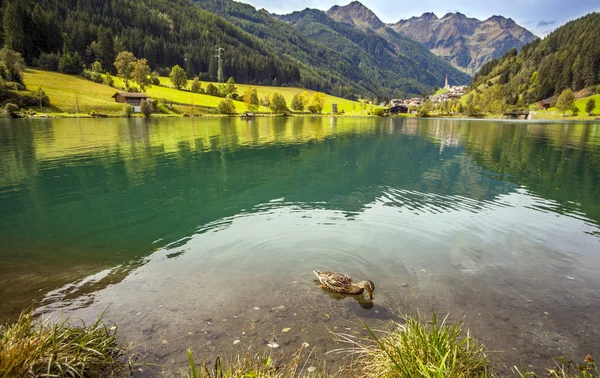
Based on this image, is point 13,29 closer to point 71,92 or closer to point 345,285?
point 71,92

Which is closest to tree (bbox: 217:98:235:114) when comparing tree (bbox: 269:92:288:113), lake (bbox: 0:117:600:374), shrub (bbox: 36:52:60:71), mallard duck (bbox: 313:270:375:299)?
tree (bbox: 269:92:288:113)

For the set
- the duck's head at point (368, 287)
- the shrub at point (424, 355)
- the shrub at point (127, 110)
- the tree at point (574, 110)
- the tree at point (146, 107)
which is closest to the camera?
the shrub at point (424, 355)

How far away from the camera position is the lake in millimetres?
8469

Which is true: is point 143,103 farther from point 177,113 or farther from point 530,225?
point 530,225

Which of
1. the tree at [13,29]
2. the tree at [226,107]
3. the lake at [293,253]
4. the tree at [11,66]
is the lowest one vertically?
the lake at [293,253]

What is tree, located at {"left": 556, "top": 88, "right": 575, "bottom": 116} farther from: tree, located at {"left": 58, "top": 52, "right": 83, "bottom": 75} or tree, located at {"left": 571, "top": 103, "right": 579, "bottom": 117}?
tree, located at {"left": 58, "top": 52, "right": 83, "bottom": 75}

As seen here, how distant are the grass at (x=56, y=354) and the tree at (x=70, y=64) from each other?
193 m

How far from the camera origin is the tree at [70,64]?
152000mm

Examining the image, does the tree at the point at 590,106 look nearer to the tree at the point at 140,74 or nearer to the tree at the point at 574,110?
the tree at the point at 574,110

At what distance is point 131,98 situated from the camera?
14088cm

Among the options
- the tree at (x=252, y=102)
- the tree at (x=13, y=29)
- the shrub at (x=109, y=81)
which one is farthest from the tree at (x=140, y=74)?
the tree at (x=252, y=102)

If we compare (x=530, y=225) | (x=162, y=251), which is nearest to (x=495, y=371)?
(x=162, y=251)

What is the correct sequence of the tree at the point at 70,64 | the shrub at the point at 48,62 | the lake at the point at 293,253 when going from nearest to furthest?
the lake at the point at 293,253 → the shrub at the point at 48,62 → the tree at the point at 70,64

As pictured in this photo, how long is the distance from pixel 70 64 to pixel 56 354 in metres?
197
